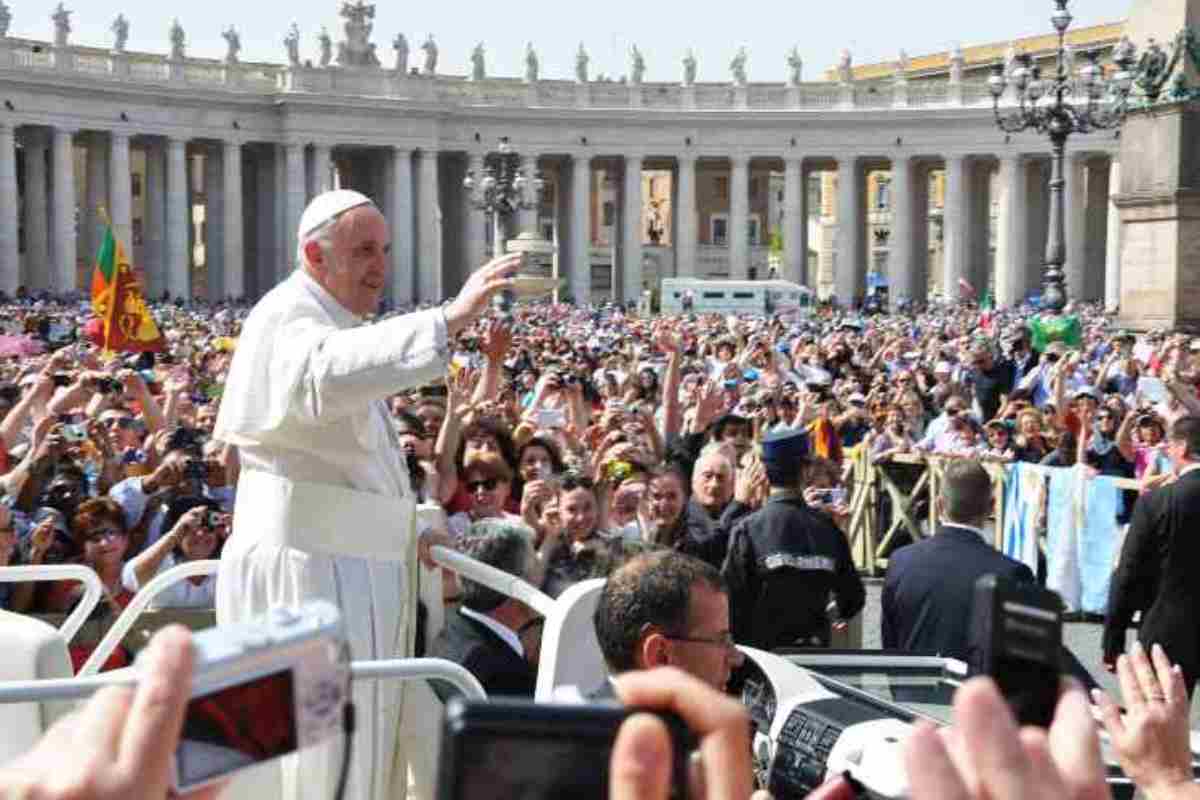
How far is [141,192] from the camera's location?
9850cm

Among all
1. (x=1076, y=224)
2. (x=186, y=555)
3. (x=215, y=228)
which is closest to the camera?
(x=186, y=555)

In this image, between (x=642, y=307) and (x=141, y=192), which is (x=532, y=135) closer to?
(x=642, y=307)

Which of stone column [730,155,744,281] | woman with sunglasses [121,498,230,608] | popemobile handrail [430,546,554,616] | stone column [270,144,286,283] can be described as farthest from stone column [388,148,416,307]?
popemobile handrail [430,546,554,616]

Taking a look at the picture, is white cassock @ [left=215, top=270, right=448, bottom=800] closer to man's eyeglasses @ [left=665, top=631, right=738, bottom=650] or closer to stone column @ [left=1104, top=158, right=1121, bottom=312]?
man's eyeglasses @ [left=665, top=631, right=738, bottom=650]

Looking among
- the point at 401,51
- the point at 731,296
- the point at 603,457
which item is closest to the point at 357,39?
the point at 401,51

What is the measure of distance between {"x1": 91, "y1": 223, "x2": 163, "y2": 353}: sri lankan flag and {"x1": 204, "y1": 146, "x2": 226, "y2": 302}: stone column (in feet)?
190

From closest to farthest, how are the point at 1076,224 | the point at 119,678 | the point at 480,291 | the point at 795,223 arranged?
the point at 119,678, the point at 480,291, the point at 1076,224, the point at 795,223

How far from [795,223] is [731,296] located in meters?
14.6

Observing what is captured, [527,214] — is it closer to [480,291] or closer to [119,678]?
[480,291]

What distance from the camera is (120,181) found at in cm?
7469

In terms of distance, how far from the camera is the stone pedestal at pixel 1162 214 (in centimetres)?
1923

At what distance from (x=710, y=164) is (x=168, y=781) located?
90.4 m

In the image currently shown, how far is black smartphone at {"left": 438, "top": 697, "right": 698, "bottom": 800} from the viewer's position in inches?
57.9

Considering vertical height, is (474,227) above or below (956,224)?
below
